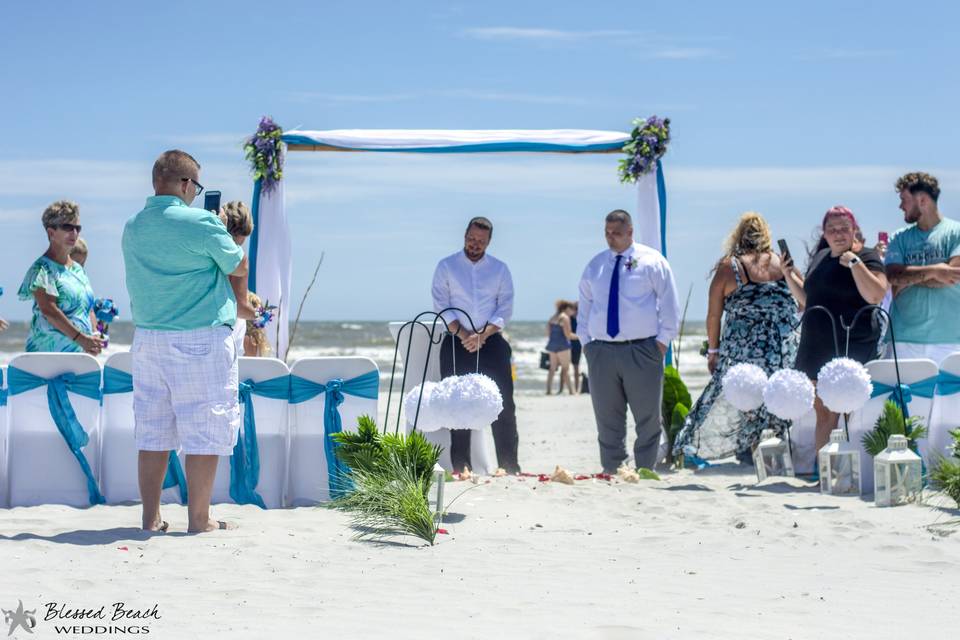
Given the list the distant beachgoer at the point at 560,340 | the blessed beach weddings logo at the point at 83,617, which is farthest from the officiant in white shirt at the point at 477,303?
the distant beachgoer at the point at 560,340

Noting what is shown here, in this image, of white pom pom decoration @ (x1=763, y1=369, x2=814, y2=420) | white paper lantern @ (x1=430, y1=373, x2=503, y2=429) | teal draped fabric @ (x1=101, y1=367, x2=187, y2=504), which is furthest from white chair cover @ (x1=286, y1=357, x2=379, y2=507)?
white pom pom decoration @ (x1=763, y1=369, x2=814, y2=420)

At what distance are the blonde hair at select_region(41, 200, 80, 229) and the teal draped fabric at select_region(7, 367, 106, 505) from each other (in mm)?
928

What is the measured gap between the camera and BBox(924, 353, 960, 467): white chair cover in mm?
5969

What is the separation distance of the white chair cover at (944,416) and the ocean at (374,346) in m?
12.0

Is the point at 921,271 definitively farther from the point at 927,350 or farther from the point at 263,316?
the point at 263,316

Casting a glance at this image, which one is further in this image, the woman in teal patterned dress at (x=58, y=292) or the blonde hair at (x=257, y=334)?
the blonde hair at (x=257, y=334)

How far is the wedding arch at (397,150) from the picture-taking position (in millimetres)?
7444

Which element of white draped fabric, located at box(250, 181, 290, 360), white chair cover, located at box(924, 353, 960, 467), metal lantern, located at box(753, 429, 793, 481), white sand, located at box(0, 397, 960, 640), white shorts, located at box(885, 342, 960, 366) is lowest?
white sand, located at box(0, 397, 960, 640)

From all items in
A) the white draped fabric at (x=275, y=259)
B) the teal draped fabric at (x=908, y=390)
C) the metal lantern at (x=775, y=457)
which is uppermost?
the white draped fabric at (x=275, y=259)

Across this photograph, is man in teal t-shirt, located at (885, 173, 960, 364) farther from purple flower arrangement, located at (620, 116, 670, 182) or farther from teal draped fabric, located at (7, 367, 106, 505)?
teal draped fabric, located at (7, 367, 106, 505)

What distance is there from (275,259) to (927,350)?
428cm

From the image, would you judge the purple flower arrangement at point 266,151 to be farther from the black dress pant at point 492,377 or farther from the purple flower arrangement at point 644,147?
the purple flower arrangement at point 644,147

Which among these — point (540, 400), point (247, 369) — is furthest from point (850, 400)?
point (540, 400)

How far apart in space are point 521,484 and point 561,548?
1.43m
